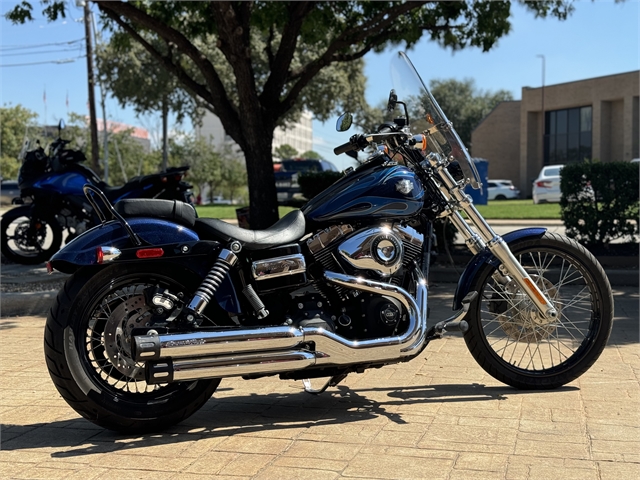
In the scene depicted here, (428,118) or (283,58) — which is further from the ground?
(283,58)

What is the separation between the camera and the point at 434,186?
451 cm

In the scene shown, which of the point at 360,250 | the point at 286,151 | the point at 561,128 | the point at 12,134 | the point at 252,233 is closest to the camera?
the point at 252,233

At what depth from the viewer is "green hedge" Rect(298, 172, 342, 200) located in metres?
12.0

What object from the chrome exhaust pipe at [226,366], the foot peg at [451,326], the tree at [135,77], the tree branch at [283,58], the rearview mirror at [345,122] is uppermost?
Result: the tree at [135,77]

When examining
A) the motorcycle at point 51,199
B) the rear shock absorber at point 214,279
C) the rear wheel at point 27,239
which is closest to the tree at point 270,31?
the motorcycle at point 51,199

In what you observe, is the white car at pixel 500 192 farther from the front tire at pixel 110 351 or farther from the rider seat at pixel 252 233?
the front tire at pixel 110 351

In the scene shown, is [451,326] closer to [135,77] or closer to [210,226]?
[210,226]

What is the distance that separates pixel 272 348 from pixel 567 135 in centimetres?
5039

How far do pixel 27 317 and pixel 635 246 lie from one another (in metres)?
7.45

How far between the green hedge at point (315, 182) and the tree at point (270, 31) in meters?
1.53

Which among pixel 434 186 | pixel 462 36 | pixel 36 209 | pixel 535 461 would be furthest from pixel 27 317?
pixel 462 36

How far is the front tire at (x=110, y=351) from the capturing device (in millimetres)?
3812

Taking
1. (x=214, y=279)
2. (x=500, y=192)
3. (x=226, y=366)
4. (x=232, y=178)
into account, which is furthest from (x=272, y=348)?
(x=232, y=178)

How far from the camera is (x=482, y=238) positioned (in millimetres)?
4637
